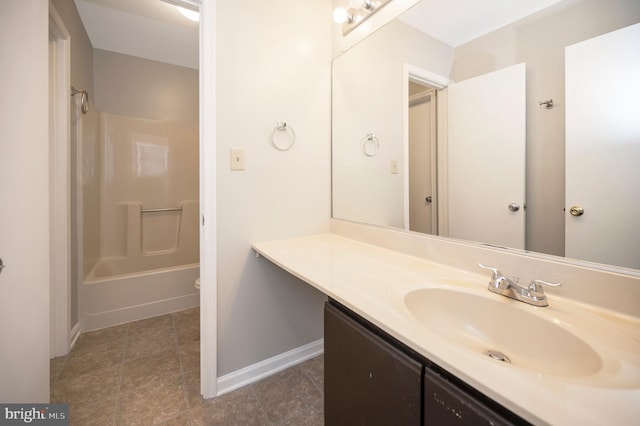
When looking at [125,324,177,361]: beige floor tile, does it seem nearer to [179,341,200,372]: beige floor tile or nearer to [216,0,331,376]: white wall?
[179,341,200,372]: beige floor tile

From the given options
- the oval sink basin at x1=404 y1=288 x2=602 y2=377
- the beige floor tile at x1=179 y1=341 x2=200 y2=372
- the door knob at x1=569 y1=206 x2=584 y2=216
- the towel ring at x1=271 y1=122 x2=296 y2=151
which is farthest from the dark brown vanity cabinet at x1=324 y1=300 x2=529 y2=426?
the beige floor tile at x1=179 y1=341 x2=200 y2=372

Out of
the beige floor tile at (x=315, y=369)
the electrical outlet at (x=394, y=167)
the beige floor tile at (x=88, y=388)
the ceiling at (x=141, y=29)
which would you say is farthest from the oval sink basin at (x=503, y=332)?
the ceiling at (x=141, y=29)

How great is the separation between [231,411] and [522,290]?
4.54ft

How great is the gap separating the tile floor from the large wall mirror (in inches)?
41.4

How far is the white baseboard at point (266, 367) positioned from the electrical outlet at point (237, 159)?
1134 millimetres

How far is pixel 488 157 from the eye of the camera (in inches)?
40.3

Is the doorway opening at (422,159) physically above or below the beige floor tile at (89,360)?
above

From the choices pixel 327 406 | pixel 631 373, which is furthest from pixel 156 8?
pixel 631 373

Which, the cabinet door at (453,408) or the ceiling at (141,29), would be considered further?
the ceiling at (141,29)

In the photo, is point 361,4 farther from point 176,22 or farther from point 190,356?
point 190,356

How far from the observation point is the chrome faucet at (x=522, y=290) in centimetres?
74

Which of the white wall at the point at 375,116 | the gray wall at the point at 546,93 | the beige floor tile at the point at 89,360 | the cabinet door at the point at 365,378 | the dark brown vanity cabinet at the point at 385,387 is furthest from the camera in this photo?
the beige floor tile at the point at 89,360

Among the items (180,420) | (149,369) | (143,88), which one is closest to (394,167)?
(180,420)

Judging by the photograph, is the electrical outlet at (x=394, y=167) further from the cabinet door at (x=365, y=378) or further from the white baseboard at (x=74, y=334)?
the white baseboard at (x=74, y=334)
